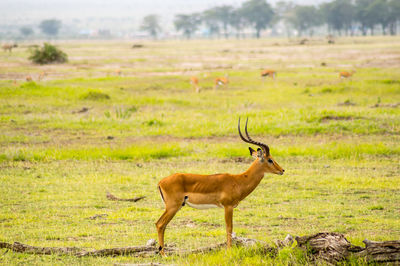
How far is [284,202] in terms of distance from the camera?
401 inches

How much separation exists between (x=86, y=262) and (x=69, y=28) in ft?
634

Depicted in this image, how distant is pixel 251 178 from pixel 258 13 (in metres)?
113

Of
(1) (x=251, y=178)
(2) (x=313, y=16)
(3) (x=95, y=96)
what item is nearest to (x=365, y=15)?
(2) (x=313, y=16)

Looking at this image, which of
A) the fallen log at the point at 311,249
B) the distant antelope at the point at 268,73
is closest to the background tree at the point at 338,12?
the distant antelope at the point at 268,73

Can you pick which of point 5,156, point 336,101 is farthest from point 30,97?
point 336,101

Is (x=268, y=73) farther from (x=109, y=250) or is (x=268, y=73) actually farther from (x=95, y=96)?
(x=109, y=250)

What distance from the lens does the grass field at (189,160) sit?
8.27 metres

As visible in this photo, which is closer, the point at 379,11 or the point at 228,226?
the point at 228,226

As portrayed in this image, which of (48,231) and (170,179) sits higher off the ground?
(170,179)

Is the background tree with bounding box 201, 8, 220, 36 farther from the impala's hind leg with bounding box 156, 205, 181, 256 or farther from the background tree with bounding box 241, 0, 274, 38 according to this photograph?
the impala's hind leg with bounding box 156, 205, 181, 256

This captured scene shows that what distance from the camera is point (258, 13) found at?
115750 millimetres

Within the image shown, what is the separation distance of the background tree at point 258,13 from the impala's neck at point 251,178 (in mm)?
111903

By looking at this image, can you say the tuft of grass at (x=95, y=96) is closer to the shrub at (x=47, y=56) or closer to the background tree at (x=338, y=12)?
the shrub at (x=47, y=56)

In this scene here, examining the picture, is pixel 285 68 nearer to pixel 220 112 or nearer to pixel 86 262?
pixel 220 112
